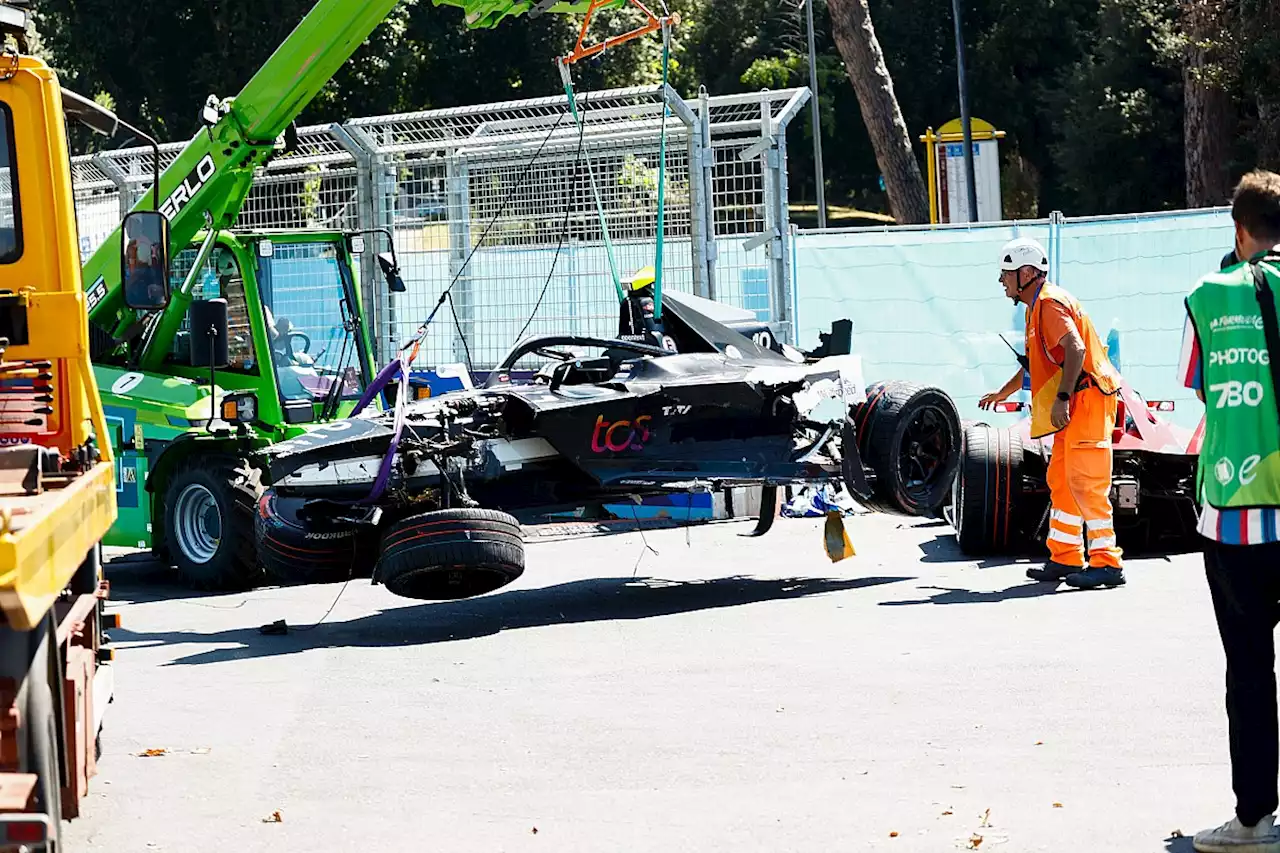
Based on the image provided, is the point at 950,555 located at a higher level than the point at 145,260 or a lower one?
lower

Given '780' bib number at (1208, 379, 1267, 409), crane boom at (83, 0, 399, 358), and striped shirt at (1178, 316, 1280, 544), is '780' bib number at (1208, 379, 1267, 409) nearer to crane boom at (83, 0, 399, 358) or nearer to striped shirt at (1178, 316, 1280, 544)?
striped shirt at (1178, 316, 1280, 544)

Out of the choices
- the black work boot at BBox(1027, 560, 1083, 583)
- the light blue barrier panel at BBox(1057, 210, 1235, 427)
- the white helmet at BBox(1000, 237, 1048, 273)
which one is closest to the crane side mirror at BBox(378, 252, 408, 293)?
the white helmet at BBox(1000, 237, 1048, 273)

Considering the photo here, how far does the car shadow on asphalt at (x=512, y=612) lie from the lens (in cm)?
961

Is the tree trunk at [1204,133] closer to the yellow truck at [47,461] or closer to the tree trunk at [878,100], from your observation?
the tree trunk at [878,100]

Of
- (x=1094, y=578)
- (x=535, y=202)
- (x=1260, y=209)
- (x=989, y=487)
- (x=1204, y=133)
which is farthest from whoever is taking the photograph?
(x=1204, y=133)

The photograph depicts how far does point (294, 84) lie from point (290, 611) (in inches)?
134

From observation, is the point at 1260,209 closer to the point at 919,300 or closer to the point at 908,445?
the point at 908,445

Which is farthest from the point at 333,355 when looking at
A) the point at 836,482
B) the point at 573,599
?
the point at 836,482

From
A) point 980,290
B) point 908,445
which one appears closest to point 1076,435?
point 908,445

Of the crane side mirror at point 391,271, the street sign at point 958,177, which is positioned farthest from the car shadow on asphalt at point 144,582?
the street sign at point 958,177

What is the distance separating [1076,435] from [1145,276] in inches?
229

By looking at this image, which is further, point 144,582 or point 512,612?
point 144,582

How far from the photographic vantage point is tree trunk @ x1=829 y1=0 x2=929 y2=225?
91.5 feet

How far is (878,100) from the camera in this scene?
28.0 meters
